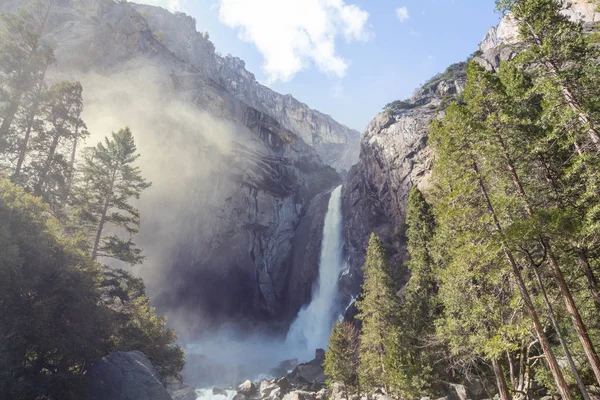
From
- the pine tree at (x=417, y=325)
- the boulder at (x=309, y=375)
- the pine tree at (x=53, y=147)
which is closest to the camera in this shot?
the pine tree at (x=417, y=325)

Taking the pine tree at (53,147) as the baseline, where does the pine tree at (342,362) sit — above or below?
below

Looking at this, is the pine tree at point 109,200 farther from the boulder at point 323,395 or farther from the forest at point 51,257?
the boulder at point 323,395

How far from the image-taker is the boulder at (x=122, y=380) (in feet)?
54.5

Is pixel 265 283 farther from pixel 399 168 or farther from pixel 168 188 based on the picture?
pixel 399 168

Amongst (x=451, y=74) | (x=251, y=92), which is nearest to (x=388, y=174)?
(x=451, y=74)

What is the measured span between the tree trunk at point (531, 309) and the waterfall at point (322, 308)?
141ft

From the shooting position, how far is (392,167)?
157 ft

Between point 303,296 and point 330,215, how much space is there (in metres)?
17.2

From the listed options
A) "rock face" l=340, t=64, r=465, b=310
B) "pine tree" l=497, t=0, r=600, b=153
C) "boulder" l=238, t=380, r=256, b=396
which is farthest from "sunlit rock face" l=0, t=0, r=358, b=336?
"pine tree" l=497, t=0, r=600, b=153

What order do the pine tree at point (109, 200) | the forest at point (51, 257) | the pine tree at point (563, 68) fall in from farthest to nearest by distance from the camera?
the pine tree at point (109, 200) → the forest at point (51, 257) → the pine tree at point (563, 68)

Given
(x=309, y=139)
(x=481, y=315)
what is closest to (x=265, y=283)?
(x=481, y=315)

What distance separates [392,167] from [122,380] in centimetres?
4129

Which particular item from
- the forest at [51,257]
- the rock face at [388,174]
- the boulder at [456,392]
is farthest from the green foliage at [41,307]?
the rock face at [388,174]

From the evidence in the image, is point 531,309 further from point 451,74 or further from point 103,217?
point 451,74
